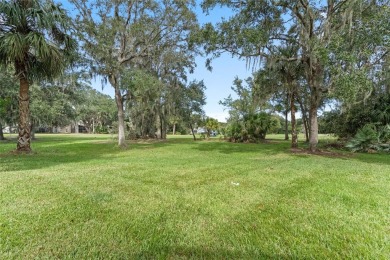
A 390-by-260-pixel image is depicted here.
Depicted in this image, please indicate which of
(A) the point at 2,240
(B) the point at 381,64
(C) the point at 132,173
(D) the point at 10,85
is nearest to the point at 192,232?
(A) the point at 2,240

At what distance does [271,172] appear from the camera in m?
5.32

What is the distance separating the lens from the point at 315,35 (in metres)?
8.45

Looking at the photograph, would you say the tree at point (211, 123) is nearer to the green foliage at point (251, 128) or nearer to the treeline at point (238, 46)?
the green foliage at point (251, 128)

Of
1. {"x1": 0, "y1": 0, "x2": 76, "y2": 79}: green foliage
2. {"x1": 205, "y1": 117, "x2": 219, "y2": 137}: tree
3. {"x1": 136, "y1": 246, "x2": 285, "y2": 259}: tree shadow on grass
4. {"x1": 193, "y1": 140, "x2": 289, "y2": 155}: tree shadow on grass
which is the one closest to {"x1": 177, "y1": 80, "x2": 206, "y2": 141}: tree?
{"x1": 205, "y1": 117, "x2": 219, "y2": 137}: tree

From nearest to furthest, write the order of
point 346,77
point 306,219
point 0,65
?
1. point 306,219
2. point 346,77
3. point 0,65

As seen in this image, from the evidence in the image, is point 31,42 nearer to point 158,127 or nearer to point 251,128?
point 251,128

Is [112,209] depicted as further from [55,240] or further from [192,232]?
[192,232]

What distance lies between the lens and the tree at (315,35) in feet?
23.6

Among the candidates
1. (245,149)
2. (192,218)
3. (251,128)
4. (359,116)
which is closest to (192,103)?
(251,128)

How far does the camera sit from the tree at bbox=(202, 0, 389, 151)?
718 centimetres

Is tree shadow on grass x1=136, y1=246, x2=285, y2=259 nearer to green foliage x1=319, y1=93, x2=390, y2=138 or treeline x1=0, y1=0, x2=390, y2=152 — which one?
treeline x1=0, y1=0, x2=390, y2=152

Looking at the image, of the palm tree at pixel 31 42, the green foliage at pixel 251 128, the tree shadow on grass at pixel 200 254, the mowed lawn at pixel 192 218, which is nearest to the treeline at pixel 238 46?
the palm tree at pixel 31 42

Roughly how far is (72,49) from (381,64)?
42.9 feet

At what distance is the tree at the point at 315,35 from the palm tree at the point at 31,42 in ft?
18.6
